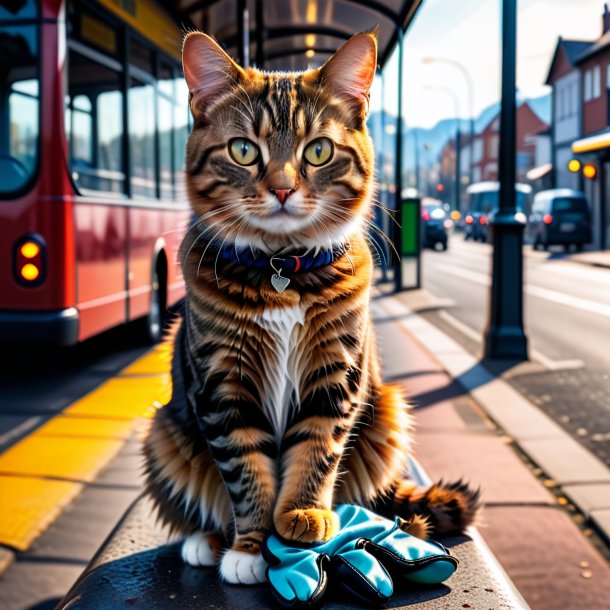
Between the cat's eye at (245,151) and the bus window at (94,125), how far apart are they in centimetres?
494

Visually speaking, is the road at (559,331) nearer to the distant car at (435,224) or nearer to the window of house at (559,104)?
the distant car at (435,224)

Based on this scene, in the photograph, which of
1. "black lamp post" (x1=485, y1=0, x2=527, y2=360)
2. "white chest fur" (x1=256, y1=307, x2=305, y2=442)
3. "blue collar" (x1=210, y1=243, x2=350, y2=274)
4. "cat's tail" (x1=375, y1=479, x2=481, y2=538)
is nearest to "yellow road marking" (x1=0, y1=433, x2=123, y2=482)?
"cat's tail" (x1=375, y1=479, x2=481, y2=538)

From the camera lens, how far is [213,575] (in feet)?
6.16

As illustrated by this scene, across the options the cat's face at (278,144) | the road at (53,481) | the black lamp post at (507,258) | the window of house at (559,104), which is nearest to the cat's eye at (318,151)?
the cat's face at (278,144)

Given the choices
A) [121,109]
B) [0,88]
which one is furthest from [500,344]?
[0,88]

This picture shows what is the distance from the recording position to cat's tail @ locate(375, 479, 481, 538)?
202 cm

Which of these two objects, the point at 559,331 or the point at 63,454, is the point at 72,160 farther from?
the point at 559,331

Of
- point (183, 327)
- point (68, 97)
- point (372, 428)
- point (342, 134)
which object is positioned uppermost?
point (68, 97)

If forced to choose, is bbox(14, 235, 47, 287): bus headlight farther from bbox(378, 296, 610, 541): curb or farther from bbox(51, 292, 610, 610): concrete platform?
bbox(378, 296, 610, 541): curb

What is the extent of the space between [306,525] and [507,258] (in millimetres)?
6192

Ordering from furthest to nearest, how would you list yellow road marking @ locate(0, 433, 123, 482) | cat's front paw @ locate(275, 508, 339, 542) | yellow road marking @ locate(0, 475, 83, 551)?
yellow road marking @ locate(0, 433, 123, 482) → yellow road marking @ locate(0, 475, 83, 551) → cat's front paw @ locate(275, 508, 339, 542)

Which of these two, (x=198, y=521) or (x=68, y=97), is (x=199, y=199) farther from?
(x=68, y=97)

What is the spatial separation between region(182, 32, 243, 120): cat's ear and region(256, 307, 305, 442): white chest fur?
1.54 feet

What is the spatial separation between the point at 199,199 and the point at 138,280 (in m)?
6.08
